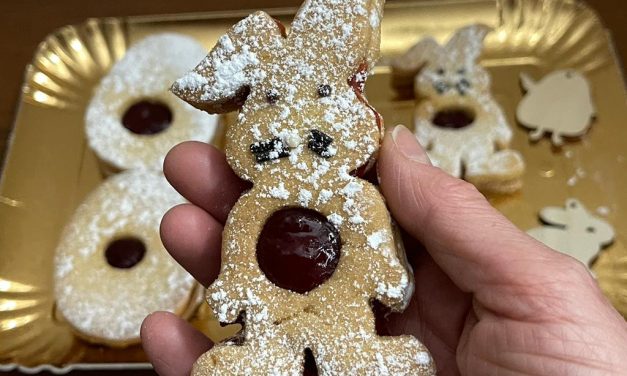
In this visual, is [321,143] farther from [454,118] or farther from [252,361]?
[454,118]

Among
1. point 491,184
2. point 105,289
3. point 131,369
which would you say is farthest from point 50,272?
point 491,184

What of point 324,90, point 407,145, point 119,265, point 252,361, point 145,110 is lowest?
point 119,265

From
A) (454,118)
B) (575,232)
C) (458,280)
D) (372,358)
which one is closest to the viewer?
(372,358)

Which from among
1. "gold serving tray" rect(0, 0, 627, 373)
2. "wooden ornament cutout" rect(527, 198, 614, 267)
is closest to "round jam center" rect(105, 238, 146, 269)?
"gold serving tray" rect(0, 0, 627, 373)

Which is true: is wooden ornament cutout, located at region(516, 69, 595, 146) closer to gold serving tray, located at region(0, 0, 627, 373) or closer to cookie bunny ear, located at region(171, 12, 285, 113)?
gold serving tray, located at region(0, 0, 627, 373)

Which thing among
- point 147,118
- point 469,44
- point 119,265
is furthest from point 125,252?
point 469,44

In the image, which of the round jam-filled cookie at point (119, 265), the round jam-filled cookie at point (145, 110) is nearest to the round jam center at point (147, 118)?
the round jam-filled cookie at point (145, 110)

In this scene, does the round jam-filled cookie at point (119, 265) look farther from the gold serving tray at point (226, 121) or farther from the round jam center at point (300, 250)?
the round jam center at point (300, 250)

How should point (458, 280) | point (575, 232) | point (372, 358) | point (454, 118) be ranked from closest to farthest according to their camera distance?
point (372, 358)
point (458, 280)
point (575, 232)
point (454, 118)
